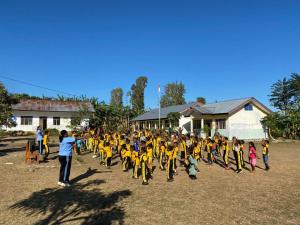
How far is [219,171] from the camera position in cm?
1180

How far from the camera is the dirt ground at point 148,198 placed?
5.97m

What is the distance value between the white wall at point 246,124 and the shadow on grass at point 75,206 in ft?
70.2

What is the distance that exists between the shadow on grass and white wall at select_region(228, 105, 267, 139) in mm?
21382

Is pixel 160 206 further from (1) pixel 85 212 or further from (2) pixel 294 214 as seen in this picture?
(2) pixel 294 214

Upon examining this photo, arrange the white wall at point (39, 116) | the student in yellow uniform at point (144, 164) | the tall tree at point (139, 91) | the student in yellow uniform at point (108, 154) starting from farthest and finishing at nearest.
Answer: the tall tree at point (139, 91) → the white wall at point (39, 116) → the student in yellow uniform at point (108, 154) → the student in yellow uniform at point (144, 164)

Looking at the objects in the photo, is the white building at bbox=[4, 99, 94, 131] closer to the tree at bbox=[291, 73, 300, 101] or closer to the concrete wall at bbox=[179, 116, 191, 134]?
the concrete wall at bbox=[179, 116, 191, 134]

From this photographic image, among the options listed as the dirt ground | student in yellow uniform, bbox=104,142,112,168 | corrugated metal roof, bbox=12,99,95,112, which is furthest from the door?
student in yellow uniform, bbox=104,142,112,168

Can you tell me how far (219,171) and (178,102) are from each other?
189 ft

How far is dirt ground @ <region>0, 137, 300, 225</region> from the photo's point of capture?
19.6ft

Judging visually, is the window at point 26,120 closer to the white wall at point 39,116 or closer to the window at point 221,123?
the white wall at point 39,116

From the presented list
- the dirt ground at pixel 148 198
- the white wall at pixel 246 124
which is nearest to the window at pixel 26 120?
the white wall at pixel 246 124

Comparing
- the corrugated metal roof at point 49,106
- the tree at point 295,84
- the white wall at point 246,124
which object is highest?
the tree at point 295,84

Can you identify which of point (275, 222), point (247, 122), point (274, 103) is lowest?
point (275, 222)

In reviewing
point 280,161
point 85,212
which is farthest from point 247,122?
point 85,212
